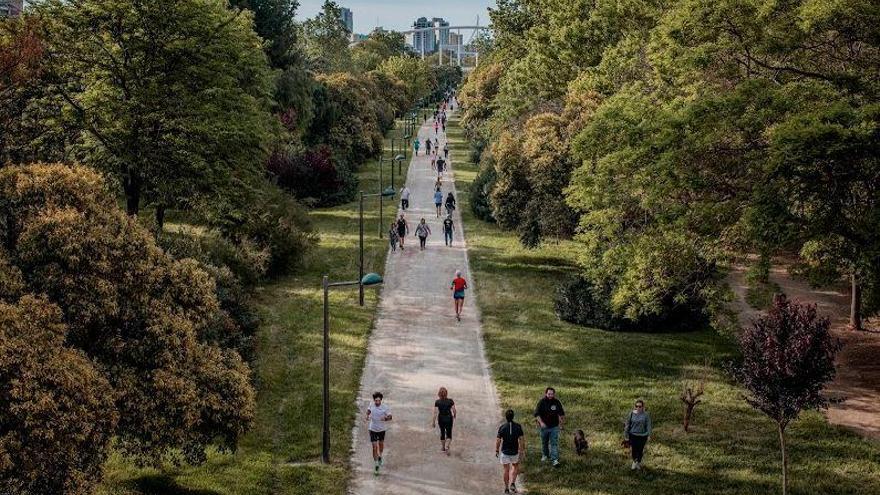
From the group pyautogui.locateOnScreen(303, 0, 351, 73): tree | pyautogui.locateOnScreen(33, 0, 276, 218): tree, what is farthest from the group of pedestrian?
pyautogui.locateOnScreen(303, 0, 351, 73): tree

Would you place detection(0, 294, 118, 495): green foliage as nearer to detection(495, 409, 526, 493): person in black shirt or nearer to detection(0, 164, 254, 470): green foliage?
detection(0, 164, 254, 470): green foliage

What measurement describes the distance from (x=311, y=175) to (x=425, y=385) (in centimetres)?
2892

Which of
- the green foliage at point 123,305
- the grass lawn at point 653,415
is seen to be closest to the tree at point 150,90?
the grass lawn at point 653,415

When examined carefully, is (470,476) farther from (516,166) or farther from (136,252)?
(516,166)

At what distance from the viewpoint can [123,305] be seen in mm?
13250

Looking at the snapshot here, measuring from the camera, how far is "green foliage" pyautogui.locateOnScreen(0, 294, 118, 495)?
36.0 ft

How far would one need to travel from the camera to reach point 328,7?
114 meters

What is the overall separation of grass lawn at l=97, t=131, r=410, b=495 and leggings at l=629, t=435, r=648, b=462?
5.47 meters

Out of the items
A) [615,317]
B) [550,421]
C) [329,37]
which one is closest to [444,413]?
[550,421]

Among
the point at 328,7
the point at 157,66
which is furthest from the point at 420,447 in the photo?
the point at 328,7

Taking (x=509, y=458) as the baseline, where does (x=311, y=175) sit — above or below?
above

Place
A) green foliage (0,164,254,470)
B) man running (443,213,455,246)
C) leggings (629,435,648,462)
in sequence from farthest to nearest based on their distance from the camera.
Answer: man running (443,213,455,246) → leggings (629,435,648,462) → green foliage (0,164,254,470)

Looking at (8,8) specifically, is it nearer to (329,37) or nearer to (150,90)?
(150,90)

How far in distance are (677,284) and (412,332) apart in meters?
8.82
